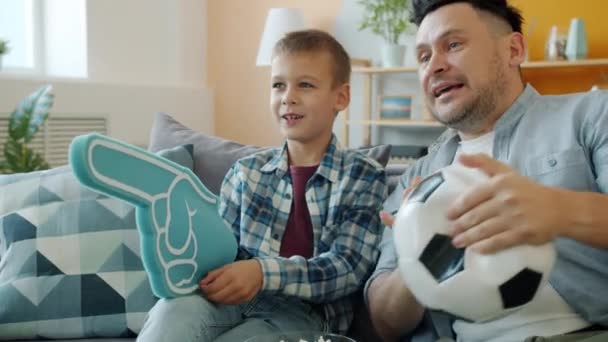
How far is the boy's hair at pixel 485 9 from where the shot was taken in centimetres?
130

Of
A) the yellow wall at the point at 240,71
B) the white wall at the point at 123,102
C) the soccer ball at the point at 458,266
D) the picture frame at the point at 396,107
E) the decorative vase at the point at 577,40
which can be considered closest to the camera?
the soccer ball at the point at 458,266

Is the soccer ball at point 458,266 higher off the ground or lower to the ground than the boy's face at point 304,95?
lower

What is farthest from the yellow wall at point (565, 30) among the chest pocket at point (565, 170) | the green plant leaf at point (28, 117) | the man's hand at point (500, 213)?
the man's hand at point (500, 213)

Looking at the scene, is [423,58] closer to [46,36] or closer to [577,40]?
[577,40]

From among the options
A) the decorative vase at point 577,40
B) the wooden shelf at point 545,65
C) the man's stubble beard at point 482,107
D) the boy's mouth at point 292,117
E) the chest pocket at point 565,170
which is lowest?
the chest pocket at point 565,170

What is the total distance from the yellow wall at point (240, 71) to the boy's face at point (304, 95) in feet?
10.3

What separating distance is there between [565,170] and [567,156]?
26mm

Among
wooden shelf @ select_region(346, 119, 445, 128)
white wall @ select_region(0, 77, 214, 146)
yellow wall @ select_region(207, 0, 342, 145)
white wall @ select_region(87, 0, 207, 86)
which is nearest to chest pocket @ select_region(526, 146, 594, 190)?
wooden shelf @ select_region(346, 119, 445, 128)

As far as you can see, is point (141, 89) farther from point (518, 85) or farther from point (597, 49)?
point (518, 85)

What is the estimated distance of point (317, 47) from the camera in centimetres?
157

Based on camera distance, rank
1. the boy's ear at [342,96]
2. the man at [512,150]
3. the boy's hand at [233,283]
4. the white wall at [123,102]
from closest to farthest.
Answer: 1. the man at [512,150]
2. the boy's hand at [233,283]
3. the boy's ear at [342,96]
4. the white wall at [123,102]

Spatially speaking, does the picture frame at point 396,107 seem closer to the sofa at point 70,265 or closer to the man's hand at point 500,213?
the sofa at point 70,265

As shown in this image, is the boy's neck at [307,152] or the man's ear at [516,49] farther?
the boy's neck at [307,152]

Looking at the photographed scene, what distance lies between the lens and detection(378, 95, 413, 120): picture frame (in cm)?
415
